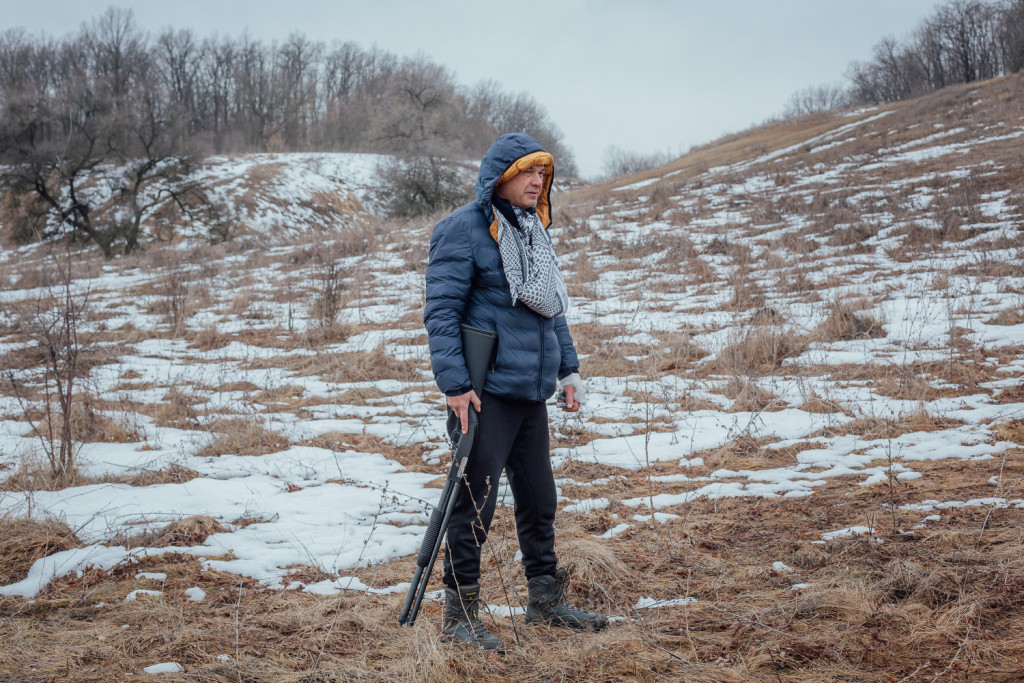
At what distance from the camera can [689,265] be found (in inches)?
488

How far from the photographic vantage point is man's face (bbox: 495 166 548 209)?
2.51 meters

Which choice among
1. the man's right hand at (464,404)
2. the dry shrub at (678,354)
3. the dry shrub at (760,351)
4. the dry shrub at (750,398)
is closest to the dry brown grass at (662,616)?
the man's right hand at (464,404)

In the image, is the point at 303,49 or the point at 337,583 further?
the point at 303,49

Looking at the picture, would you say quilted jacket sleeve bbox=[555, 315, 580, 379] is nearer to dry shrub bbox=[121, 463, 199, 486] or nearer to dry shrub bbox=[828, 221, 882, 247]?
dry shrub bbox=[121, 463, 199, 486]

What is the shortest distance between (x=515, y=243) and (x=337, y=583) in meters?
1.88

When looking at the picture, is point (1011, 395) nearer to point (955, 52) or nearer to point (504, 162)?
point (504, 162)

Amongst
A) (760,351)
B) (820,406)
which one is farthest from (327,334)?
(820,406)

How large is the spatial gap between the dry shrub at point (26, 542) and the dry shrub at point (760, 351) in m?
5.82

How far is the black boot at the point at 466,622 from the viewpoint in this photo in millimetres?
2316

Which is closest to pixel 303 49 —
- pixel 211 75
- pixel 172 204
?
pixel 211 75

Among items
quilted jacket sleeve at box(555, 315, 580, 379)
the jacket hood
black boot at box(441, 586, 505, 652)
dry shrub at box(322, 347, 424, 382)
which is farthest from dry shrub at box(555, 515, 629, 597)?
dry shrub at box(322, 347, 424, 382)

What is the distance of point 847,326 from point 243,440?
262 inches

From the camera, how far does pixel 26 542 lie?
133 inches

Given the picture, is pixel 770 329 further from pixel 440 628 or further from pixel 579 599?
pixel 440 628
